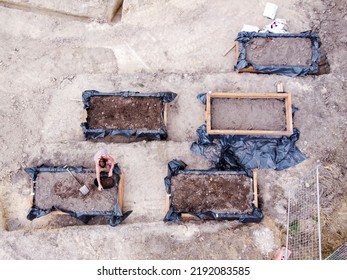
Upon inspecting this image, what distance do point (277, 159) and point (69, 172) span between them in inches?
161

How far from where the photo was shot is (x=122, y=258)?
7.75 metres

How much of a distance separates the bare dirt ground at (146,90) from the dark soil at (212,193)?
1.07 feet

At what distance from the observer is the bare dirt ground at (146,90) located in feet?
25.9

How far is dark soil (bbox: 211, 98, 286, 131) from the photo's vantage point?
8.35 m

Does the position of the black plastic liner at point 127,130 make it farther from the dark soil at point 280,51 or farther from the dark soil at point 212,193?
the dark soil at point 280,51

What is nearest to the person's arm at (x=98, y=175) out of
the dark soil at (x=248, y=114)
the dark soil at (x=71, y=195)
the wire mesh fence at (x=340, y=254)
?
the dark soil at (x=71, y=195)

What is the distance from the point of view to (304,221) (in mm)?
7828

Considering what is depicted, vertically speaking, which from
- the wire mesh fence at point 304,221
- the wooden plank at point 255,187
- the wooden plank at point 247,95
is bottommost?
the wire mesh fence at point 304,221

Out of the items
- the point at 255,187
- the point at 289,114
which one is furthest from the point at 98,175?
the point at 289,114

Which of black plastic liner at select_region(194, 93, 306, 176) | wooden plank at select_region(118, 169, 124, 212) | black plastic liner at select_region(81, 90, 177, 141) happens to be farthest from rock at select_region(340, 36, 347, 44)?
wooden plank at select_region(118, 169, 124, 212)

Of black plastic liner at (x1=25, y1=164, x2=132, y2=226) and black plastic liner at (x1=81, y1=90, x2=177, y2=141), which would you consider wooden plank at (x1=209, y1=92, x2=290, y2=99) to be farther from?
black plastic liner at (x1=25, y1=164, x2=132, y2=226)

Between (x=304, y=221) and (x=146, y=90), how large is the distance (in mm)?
4092

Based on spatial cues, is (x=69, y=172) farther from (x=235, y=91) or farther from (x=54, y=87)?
(x=235, y=91)

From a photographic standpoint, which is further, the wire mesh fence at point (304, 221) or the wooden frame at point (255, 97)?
the wooden frame at point (255, 97)
